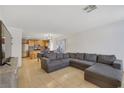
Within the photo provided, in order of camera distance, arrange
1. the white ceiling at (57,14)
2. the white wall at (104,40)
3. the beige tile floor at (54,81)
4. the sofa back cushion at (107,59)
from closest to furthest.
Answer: the white ceiling at (57,14) < the beige tile floor at (54,81) < the sofa back cushion at (107,59) < the white wall at (104,40)

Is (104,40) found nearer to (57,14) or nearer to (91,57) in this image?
(91,57)

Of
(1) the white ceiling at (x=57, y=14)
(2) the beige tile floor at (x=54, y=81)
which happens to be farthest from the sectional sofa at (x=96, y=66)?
(1) the white ceiling at (x=57, y=14)

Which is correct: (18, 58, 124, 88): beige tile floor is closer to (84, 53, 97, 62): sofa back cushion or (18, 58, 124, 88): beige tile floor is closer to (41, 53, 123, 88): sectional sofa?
(41, 53, 123, 88): sectional sofa

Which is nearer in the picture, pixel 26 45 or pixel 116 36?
pixel 116 36

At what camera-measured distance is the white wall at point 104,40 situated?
435 cm

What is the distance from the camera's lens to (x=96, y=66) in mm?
3709

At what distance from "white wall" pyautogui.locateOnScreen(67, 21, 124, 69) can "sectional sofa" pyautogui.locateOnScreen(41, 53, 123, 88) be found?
0.48m

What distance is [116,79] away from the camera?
8.08 ft

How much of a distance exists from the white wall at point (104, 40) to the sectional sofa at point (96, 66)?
48 cm

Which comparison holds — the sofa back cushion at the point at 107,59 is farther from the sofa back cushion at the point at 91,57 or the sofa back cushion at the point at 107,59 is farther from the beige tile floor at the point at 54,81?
the beige tile floor at the point at 54,81

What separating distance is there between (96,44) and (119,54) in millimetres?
1354
